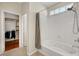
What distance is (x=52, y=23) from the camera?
3158 mm

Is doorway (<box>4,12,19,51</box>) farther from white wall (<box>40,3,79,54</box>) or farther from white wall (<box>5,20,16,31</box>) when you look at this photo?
white wall (<box>40,3,79,54</box>)

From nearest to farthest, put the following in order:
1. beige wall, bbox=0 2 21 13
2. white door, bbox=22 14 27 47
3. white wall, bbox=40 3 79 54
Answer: beige wall, bbox=0 2 21 13 → white door, bbox=22 14 27 47 → white wall, bbox=40 3 79 54

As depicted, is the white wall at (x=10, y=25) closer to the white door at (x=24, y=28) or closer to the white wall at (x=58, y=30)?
the white door at (x=24, y=28)

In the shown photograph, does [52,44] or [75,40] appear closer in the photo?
[75,40]

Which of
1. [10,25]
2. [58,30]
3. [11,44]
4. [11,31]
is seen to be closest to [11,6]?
[10,25]

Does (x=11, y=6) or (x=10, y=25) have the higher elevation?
(x=11, y=6)

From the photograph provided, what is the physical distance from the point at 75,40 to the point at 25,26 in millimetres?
1439

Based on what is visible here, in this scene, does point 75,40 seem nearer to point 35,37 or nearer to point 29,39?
point 35,37

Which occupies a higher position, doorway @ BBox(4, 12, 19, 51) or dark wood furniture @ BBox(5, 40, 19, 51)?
doorway @ BBox(4, 12, 19, 51)

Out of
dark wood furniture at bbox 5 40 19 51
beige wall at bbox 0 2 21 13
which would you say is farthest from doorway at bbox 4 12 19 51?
beige wall at bbox 0 2 21 13

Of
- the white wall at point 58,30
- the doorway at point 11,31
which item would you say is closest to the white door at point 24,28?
the doorway at point 11,31

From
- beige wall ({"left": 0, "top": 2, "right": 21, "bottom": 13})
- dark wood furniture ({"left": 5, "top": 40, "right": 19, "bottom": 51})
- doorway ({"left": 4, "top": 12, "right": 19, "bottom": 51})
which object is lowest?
dark wood furniture ({"left": 5, "top": 40, "right": 19, "bottom": 51})

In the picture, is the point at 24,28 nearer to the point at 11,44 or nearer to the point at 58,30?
the point at 11,44

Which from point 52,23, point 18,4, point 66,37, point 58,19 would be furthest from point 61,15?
point 18,4
